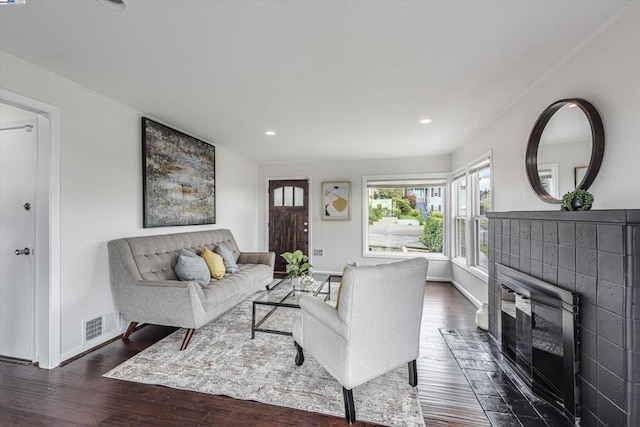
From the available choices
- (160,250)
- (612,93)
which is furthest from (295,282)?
(612,93)

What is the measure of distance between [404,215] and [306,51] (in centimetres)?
403

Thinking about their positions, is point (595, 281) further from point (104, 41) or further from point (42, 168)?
point (42, 168)

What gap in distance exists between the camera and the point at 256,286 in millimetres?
3545

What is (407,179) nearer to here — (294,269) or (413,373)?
(294,269)

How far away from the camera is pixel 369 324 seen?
1.58m

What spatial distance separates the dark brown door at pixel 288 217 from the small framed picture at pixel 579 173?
427 cm

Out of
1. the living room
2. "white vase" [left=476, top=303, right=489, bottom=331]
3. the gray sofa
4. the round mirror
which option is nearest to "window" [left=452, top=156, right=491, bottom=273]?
the living room

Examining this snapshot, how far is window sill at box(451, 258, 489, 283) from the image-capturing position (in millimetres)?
3262

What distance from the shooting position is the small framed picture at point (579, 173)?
1698 mm

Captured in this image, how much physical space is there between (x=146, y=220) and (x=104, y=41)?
72.5 inches

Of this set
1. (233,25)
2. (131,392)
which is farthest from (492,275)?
(131,392)

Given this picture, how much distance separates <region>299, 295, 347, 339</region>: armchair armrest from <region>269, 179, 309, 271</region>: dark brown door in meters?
3.62

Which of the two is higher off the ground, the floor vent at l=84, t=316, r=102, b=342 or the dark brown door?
the dark brown door

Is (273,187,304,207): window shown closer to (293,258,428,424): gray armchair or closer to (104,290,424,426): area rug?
(104,290,424,426): area rug
